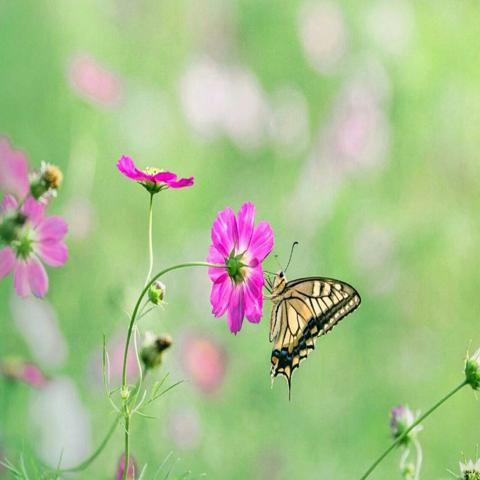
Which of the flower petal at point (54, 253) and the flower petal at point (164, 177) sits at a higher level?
the flower petal at point (54, 253)

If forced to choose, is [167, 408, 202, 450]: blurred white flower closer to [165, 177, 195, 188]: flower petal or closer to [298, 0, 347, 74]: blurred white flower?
[298, 0, 347, 74]: blurred white flower

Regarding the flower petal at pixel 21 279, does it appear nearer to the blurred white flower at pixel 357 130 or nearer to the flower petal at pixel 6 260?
the flower petal at pixel 6 260

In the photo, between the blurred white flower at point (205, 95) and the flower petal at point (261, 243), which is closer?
the flower petal at point (261, 243)

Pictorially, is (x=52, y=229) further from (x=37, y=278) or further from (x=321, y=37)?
(x=321, y=37)

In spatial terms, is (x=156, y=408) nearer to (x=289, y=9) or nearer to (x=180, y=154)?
(x=180, y=154)

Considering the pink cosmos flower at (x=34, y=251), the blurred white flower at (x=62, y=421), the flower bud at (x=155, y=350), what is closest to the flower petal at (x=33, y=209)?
the pink cosmos flower at (x=34, y=251)

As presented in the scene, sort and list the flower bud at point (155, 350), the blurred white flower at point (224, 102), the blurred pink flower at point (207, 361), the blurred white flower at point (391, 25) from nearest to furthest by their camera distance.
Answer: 1. the flower bud at point (155, 350)
2. the blurred pink flower at point (207, 361)
3. the blurred white flower at point (224, 102)
4. the blurred white flower at point (391, 25)

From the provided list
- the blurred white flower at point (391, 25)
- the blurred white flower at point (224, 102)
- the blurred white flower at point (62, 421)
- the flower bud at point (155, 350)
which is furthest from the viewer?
the blurred white flower at point (391, 25)
